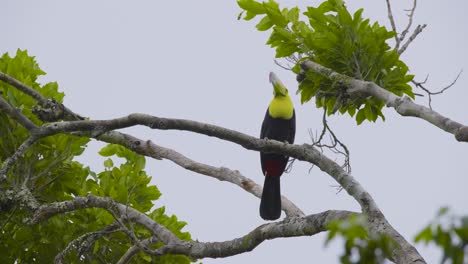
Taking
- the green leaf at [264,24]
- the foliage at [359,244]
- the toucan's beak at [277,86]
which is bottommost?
the foliage at [359,244]

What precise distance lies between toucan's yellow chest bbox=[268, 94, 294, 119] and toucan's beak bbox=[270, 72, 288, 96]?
0.15ft

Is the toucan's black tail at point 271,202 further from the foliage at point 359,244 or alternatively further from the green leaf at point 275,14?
the foliage at point 359,244

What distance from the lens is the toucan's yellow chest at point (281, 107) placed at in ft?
20.7

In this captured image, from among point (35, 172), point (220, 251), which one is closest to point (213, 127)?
point (220, 251)

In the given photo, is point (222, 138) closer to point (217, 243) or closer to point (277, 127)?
point (217, 243)

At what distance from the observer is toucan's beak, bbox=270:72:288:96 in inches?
254

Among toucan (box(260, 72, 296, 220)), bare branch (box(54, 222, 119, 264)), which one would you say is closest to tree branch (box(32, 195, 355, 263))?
bare branch (box(54, 222, 119, 264))

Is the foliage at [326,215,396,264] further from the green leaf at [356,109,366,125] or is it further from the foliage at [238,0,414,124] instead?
the green leaf at [356,109,366,125]

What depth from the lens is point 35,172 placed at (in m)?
4.85

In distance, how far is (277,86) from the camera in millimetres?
6445

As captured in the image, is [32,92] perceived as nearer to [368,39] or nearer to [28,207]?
[28,207]

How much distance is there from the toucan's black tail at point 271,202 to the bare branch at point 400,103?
1300mm

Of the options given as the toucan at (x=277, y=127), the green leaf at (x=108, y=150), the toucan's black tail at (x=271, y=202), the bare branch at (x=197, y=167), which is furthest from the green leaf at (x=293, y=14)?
the green leaf at (x=108, y=150)

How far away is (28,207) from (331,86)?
7.13 feet
